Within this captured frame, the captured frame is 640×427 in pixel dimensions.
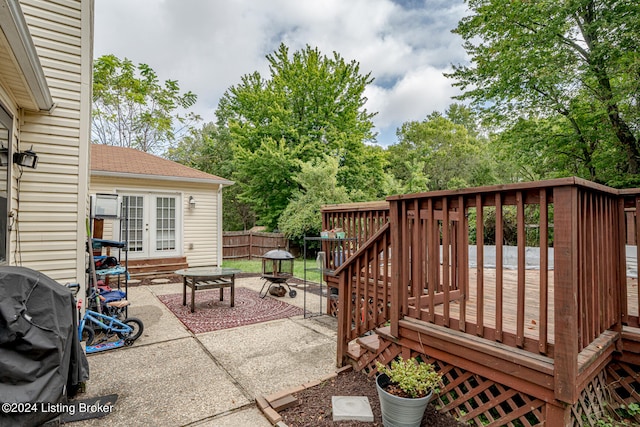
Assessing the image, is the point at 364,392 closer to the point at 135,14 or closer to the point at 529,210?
the point at 529,210

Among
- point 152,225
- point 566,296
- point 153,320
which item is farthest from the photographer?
point 152,225

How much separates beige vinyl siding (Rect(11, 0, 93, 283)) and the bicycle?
1.88ft

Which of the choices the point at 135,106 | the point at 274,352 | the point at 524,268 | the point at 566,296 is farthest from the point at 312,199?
the point at 135,106

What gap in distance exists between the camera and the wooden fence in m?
12.7

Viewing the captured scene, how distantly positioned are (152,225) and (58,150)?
588 cm

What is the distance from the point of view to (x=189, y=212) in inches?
375

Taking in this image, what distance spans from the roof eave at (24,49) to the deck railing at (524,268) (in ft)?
8.99

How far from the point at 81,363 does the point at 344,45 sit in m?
15.4

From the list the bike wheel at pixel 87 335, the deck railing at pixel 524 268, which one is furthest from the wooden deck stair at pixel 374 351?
the bike wheel at pixel 87 335

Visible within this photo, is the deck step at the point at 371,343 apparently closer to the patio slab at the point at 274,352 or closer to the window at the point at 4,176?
the patio slab at the point at 274,352

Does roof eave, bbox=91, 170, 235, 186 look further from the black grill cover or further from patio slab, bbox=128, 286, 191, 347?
the black grill cover

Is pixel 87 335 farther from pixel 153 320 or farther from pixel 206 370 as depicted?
pixel 206 370

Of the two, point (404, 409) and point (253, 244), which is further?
point (253, 244)

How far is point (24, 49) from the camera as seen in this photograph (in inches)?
87.2
